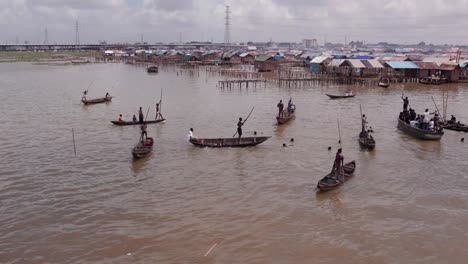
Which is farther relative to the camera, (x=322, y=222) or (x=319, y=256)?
(x=322, y=222)

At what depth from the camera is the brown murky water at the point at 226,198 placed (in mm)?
9430

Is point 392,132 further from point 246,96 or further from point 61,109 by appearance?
point 61,109

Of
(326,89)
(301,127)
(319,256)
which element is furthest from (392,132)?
(326,89)

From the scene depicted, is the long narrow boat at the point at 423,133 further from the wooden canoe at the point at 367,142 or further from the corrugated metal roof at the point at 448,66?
the corrugated metal roof at the point at 448,66

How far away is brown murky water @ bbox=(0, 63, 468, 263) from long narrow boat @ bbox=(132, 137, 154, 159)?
43 centimetres

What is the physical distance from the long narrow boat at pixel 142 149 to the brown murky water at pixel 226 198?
426 millimetres

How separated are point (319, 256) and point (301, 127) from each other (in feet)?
44.2

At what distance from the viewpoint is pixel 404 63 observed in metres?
45.2

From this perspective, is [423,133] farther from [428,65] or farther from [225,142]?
[428,65]

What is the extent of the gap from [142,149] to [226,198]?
17.9 ft

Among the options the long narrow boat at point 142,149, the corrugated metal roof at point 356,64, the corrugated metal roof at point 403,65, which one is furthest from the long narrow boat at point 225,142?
the corrugated metal roof at point 403,65

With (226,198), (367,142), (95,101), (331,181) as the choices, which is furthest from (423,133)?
(95,101)

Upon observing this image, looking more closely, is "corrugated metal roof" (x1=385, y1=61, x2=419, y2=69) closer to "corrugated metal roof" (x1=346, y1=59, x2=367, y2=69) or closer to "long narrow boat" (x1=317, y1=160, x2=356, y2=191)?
"corrugated metal roof" (x1=346, y1=59, x2=367, y2=69)

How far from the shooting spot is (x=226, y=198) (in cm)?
1230
